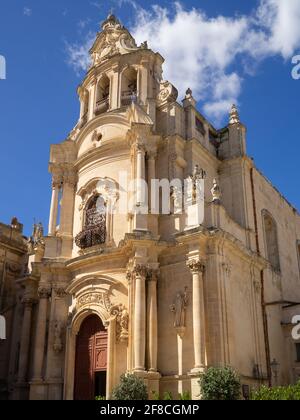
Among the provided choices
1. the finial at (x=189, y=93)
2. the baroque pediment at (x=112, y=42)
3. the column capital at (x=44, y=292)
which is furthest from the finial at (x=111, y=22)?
the column capital at (x=44, y=292)

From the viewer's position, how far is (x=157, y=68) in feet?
86.1

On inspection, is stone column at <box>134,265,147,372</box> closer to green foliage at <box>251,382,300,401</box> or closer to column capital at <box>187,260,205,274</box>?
column capital at <box>187,260,205,274</box>

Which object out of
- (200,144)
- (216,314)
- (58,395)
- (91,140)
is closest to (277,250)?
(200,144)

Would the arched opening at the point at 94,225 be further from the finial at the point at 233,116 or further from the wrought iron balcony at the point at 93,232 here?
the finial at the point at 233,116

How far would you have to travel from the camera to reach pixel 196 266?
60.7 feet

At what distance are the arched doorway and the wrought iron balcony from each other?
313 centimetres

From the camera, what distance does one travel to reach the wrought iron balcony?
21.9 meters

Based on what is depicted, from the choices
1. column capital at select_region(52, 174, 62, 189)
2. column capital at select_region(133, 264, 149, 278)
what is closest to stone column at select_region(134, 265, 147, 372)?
column capital at select_region(133, 264, 149, 278)

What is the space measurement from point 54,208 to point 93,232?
12.1ft

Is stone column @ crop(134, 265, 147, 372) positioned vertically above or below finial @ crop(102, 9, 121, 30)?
below

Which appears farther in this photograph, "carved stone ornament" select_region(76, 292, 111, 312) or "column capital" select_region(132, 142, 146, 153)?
"column capital" select_region(132, 142, 146, 153)

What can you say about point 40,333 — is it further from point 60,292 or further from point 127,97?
point 127,97

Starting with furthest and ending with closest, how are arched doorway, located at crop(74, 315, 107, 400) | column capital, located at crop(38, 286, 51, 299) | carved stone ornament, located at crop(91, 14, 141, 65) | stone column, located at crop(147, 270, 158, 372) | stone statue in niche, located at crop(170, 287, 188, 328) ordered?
1. carved stone ornament, located at crop(91, 14, 141, 65)
2. column capital, located at crop(38, 286, 51, 299)
3. arched doorway, located at crop(74, 315, 107, 400)
4. stone statue in niche, located at crop(170, 287, 188, 328)
5. stone column, located at crop(147, 270, 158, 372)

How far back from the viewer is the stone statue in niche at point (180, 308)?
60.0 feet
